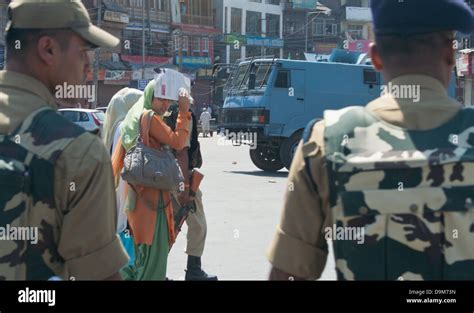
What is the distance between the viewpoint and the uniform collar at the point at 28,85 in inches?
80.4

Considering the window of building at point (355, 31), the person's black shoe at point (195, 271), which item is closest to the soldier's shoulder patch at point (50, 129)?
the person's black shoe at point (195, 271)

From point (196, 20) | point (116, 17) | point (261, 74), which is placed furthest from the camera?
point (196, 20)

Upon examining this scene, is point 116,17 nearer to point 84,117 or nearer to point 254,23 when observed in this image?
point 254,23

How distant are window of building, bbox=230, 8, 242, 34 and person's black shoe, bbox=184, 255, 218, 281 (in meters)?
49.3

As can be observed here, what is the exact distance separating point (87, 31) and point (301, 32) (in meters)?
57.9

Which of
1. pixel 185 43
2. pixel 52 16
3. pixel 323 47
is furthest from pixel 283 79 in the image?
pixel 323 47

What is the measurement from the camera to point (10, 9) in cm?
208

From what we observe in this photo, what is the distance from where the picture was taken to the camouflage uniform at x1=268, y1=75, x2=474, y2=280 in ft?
5.88

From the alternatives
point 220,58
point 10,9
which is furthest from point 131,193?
point 220,58

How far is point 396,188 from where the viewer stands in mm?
1806

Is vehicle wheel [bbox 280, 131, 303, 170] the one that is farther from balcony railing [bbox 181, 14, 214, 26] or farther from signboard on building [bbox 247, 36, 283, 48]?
signboard on building [bbox 247, 36, 283, 48]

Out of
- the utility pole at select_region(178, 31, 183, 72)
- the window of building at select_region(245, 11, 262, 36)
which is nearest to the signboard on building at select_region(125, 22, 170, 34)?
the utility pole at select_region(178, 31, 183, 72)

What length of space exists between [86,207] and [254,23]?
5539 centimetres
